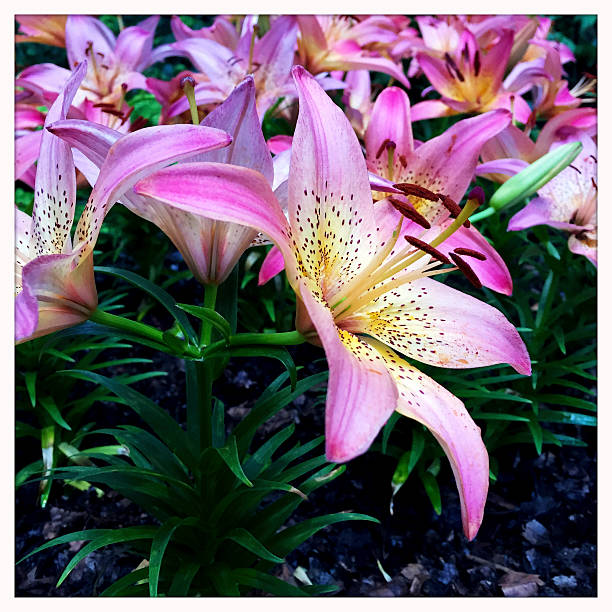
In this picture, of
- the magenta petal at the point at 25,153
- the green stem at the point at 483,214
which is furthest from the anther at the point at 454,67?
the magenta petal at the point at 25,153

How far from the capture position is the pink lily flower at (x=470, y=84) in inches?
52.5

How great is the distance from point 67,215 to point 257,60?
2.77 ft

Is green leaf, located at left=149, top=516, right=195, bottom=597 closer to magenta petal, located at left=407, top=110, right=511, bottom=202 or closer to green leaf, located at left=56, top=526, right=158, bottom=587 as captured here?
green leaf, located at left=56, top=526, right=158, bottom=587

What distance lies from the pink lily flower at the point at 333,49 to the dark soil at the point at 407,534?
2.11ft

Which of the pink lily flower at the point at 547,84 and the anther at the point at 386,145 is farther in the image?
the pink lily flower at the point at 547,84

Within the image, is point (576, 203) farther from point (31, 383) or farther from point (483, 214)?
point (31, 383)

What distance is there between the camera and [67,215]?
61cm

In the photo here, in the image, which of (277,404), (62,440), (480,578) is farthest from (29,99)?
(480,578)

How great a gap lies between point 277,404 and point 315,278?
8.8 inches

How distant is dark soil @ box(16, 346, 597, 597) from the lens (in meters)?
1.08

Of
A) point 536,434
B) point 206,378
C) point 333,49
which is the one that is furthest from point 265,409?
point 333,49

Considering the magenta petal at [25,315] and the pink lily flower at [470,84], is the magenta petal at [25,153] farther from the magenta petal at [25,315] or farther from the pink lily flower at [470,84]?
the pink lily flower at [470,84]

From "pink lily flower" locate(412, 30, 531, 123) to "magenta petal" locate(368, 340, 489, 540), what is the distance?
0.93 m

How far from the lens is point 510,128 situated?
116cm
